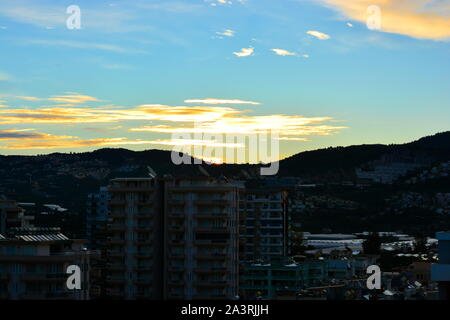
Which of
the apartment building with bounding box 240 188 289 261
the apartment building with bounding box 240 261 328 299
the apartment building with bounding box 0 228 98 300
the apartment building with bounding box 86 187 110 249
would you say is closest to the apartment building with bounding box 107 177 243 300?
the apartment building with bounding box 240 261 328 299

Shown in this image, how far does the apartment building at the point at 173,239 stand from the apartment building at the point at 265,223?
29979mm

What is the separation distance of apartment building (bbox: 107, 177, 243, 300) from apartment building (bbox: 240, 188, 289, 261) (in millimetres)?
29979

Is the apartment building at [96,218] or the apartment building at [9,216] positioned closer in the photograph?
the apartment building at [9,216]

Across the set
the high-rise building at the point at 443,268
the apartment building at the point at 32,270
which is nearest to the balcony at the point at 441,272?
the high-rise building at the point at 443,268

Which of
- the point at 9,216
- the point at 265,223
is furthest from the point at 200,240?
the point at 265,223

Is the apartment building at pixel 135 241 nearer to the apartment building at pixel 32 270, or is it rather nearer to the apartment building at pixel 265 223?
the apartment building at pixel 32 270

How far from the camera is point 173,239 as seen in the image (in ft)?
203

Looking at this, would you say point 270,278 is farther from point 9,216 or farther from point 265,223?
point 9,216

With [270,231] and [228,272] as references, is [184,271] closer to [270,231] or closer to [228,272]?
[228,272]

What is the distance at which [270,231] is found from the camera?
309ft

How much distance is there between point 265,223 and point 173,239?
33456mm

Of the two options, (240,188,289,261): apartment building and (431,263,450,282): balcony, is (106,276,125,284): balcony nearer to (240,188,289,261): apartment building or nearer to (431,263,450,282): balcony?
(240,188,289,261): apartment building

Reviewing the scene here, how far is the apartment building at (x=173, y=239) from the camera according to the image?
200 feet
